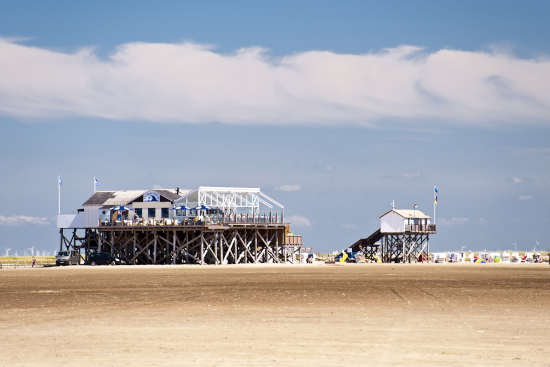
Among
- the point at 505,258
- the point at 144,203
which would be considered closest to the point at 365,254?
the point at 505,258

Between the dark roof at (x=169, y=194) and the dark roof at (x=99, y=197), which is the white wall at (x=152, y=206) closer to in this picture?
the dark roof at (x=169, y=194)

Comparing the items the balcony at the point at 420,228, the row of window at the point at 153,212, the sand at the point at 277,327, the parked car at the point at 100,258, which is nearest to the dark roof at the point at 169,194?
the row of window at the point at 153,212

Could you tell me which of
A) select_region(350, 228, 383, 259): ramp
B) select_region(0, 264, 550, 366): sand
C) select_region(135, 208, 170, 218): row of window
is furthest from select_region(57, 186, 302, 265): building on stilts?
select_region(0, 264, 550, 366): sand

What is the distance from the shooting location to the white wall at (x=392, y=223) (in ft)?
281

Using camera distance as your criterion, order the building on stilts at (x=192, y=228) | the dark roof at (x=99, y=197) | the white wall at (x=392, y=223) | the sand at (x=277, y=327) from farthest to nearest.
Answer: the white wall at (x=392, y=223) < the dark roof at (x=99, y=197) < the building on stilts at (x=192, y=228) < the sand at (x=277, y=327)

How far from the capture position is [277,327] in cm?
1983

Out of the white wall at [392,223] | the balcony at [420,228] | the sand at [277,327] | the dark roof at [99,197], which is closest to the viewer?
the sand at [277,327]

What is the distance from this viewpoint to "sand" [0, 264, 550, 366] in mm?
15617

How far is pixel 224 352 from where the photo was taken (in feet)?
53.2

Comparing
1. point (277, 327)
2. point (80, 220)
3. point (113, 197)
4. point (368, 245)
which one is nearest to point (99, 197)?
point (113, 197)

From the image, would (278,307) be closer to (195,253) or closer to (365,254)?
(195,253)

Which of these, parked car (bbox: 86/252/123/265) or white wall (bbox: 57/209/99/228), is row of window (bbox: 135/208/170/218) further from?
parked car (bbox: 86/252/123/265)

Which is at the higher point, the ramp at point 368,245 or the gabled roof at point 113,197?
the gabled roof at point 113,197

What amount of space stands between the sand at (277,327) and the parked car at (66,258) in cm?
4114
